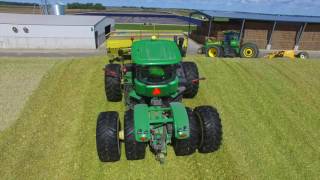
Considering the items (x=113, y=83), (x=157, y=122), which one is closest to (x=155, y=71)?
(x=157, y=122)

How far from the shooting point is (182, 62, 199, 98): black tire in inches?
352

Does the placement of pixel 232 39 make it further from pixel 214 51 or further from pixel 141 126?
pixel 141 126

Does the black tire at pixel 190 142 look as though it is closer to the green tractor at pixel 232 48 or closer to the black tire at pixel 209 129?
the black tire at pixel 209 129

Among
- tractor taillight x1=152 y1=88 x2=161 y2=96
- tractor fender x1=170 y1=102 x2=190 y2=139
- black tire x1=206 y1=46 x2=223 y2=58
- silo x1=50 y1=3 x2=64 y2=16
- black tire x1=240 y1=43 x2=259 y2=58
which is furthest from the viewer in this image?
silo x1=50 y1=3 x2=64 y2=16

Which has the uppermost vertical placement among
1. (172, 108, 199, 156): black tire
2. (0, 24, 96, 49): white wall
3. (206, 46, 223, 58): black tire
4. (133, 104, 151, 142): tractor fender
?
(133, 104, 151, 142): tractor fender

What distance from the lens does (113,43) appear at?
13.8 meters

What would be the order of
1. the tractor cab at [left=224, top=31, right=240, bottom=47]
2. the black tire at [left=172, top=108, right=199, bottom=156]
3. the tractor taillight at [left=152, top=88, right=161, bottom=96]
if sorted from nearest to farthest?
the black tire at [left=172, top=108, right=199, bottom=156]
the tractor taillight at [left=152, top=88, right=161, bottom=96]
the tractor cab at [left=224, top=31, right=240, bottom=47]

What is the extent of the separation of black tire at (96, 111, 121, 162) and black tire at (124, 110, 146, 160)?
237 mm

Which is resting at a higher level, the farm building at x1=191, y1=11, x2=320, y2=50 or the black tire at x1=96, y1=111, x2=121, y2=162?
the black tire at x1=96, y1=111, x2=121, y2=162

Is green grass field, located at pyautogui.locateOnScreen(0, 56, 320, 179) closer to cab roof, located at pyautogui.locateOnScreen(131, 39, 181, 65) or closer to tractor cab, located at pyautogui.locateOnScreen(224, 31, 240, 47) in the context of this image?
cab roof, located at pyautogui.locateOnScreen(131, 39, 181, 65)

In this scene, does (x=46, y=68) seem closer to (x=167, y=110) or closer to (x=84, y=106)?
(x=84, y=106)

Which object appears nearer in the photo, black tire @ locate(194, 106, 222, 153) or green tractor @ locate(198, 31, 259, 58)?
black tire @ locate(194, 106, 222, 153)

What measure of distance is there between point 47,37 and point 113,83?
20.9 metres

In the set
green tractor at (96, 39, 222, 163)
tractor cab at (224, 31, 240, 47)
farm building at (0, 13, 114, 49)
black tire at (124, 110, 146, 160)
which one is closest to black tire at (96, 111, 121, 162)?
green tractor at (96, 39, 222, 163)
